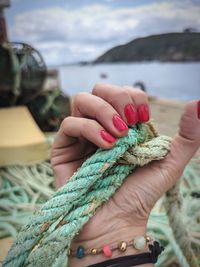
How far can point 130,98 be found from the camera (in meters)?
0.49

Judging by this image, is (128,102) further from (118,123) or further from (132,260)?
(132,260)

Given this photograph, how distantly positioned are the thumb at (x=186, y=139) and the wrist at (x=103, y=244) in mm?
116

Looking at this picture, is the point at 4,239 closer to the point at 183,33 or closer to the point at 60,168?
the point at 60,168

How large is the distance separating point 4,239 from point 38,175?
1.80 ft

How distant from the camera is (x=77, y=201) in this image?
0.49m

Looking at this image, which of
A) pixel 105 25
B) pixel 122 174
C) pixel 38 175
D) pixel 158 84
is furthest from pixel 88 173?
pixel 38 175

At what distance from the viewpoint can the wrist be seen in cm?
50

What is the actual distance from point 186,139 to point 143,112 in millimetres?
76

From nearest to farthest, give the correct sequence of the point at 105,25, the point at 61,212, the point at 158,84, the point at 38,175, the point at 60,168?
the point at 61,212 → the point at 60,168 → the point at 158,84 → the point at 105,25 → the point at 38,175

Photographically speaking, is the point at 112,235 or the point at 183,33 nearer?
the point at 112,235

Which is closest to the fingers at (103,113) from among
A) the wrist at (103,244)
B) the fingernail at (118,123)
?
the fingernail at (118,123)

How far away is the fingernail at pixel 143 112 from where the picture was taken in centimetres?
50

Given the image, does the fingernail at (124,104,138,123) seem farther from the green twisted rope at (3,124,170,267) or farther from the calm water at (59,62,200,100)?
the calm water at (59,62,200,100)

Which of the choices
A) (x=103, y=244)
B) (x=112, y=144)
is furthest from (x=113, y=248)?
(x=112, y=144)
